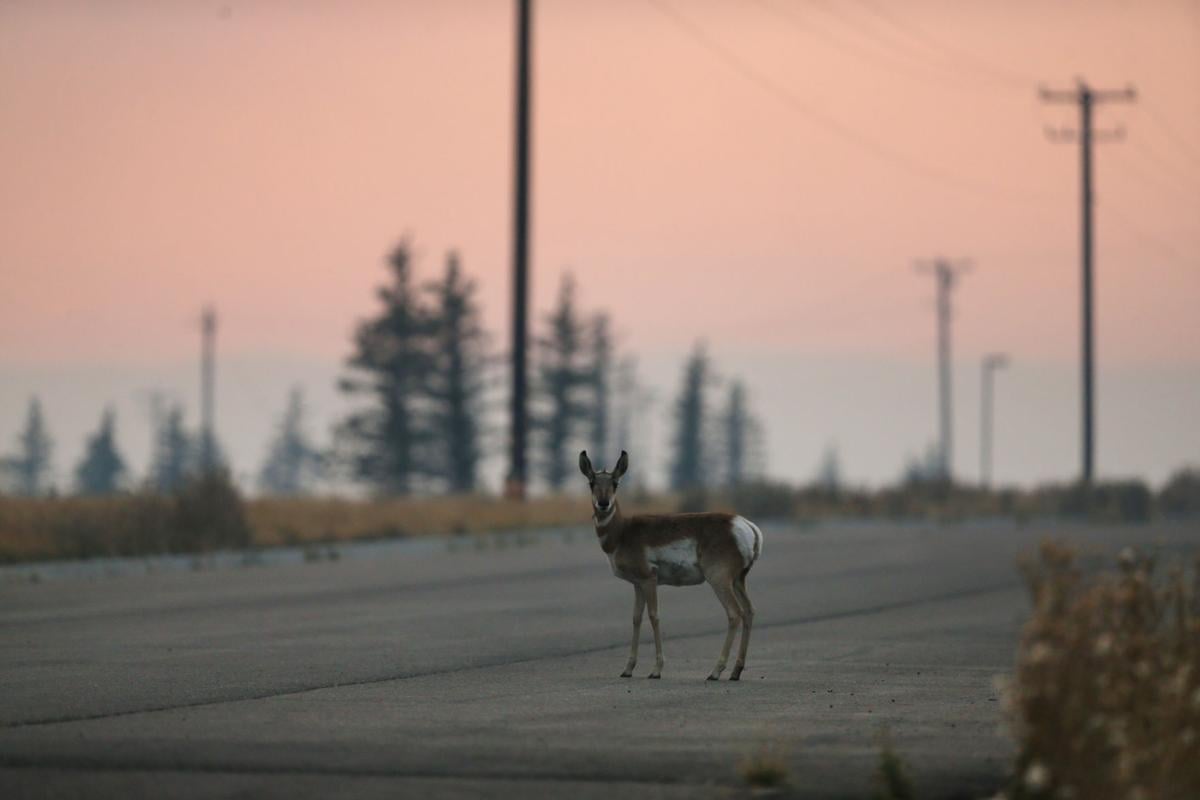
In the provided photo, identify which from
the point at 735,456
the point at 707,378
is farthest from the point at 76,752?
the point at 735,456

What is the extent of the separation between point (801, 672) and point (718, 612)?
22.2 ft

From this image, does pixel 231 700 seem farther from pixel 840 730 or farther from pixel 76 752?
pixel 840 730

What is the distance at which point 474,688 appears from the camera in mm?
16016

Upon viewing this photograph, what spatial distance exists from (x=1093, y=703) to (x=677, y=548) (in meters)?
6.71

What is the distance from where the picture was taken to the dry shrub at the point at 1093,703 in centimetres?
968

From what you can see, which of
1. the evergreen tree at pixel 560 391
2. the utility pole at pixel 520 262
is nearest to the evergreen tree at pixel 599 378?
the evergreen tree at pixel 560 391

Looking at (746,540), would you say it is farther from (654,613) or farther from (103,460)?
(103,460)

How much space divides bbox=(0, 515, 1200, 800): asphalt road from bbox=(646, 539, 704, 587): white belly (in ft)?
2.56

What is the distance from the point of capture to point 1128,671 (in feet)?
34.3

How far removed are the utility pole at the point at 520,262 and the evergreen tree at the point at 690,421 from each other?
84.8 m

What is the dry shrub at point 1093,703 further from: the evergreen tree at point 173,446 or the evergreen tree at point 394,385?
the evergreen tree at point 173,446

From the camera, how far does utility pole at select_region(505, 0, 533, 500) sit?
49.7 m

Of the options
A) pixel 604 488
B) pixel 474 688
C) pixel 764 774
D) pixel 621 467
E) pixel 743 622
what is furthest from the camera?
pixel 743 622

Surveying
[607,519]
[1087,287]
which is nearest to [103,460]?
[1087,287]
